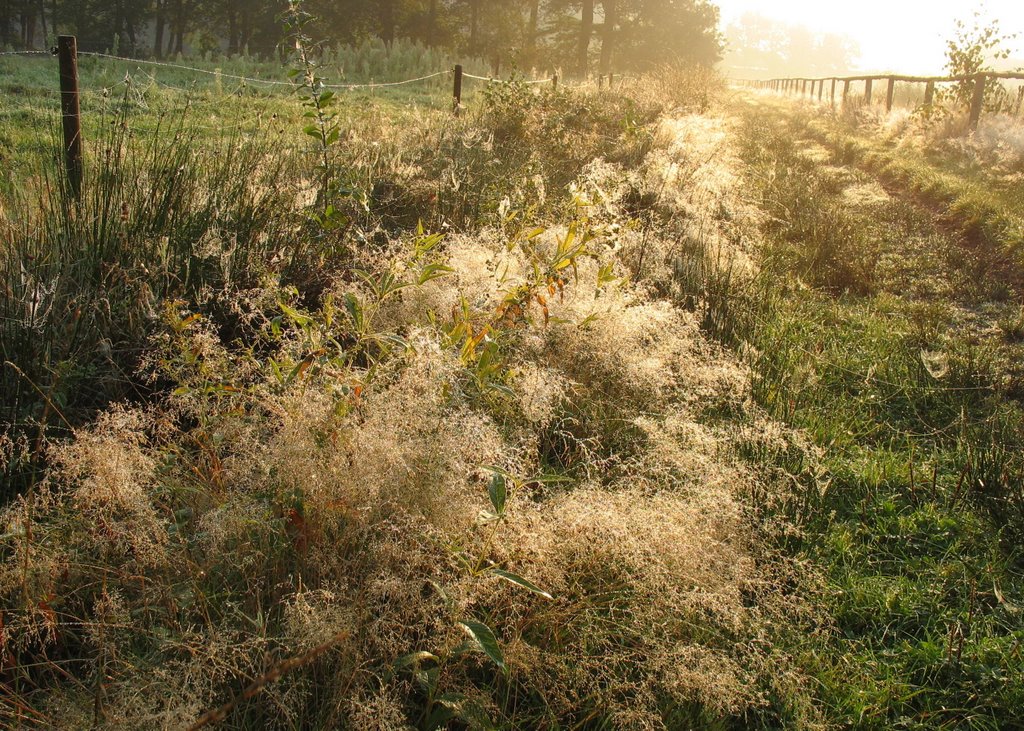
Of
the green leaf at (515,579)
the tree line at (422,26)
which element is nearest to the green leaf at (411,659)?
the green leaf at (515,579)

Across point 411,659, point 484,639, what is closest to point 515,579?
point 484,639

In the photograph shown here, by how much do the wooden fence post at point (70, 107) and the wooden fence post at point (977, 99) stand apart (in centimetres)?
1269

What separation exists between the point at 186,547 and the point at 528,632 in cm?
96

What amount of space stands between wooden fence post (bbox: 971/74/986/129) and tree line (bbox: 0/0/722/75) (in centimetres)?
2075

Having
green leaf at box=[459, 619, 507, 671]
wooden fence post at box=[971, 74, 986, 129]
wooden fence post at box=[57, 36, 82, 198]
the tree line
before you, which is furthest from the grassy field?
the tree line

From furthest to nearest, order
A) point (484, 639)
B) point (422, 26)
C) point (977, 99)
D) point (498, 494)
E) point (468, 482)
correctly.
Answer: point (422, 26) → point (977, 99) → point (468, 482) → point (498, 494) → point (484, 639)

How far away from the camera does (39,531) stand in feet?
7.04

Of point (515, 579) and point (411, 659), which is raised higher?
point (515, 579)

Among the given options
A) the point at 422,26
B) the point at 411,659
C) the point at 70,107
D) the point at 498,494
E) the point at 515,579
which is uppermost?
the point at 422,26

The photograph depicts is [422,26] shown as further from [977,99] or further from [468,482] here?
[468,482]

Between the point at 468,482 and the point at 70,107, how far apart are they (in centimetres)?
340

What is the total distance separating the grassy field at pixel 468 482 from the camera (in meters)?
1.89

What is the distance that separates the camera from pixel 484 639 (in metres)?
1.81

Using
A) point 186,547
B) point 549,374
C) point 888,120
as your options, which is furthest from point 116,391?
point 888,120
